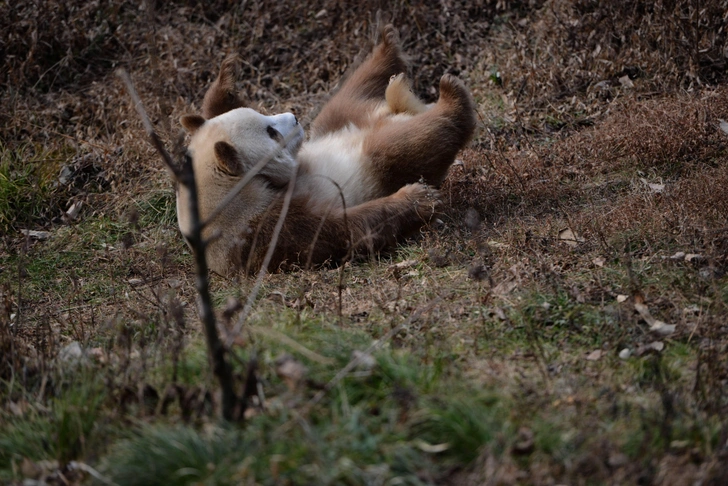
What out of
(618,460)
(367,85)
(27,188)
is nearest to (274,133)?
(367,85)

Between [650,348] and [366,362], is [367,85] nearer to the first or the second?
[650,348]

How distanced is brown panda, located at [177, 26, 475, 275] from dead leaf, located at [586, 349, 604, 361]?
1750 mm

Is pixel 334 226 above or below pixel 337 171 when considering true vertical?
below

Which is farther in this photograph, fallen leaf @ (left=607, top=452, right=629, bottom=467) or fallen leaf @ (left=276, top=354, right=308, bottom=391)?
fallen leaf @ (left=276, top=354, right=308, bottom=391)

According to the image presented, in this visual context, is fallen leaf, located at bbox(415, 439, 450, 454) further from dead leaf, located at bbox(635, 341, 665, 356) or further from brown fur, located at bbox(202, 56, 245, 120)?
brown fur, located at bbox(202, 56, 245, 120)

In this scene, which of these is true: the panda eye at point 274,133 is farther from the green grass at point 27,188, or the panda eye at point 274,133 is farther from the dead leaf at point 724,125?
the dead leaf at point 724,125

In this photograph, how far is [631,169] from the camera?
6.15 metres

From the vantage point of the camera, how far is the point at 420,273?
512cm

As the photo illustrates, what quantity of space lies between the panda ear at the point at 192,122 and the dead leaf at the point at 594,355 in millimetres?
3481

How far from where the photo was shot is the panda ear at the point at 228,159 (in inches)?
214

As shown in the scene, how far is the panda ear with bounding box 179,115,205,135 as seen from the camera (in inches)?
235

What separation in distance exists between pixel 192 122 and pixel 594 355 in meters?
3.53

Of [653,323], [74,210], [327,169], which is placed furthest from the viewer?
[74,210]

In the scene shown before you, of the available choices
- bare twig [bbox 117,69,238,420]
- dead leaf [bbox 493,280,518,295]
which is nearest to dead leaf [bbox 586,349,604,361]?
dead leaf [bbox 493,280,518,295]
